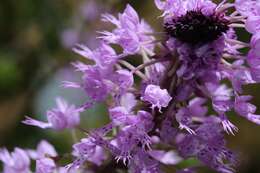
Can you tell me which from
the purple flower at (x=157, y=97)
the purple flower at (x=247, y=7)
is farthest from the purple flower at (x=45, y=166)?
the purple flower at (x=247, y=7)

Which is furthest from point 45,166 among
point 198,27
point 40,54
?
point 40,54

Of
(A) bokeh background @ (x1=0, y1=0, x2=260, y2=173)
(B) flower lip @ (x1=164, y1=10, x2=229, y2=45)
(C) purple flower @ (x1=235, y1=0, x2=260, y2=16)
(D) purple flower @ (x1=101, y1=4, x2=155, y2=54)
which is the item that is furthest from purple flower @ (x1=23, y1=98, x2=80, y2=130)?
(A) bokeh background @ (x1=0, y1=0, x2=260, y2=173)

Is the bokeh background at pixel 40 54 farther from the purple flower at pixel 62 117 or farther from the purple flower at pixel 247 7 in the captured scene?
the purple flower at pixel 247 7

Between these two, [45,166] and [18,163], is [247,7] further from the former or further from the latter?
[18,163]

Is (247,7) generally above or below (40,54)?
above

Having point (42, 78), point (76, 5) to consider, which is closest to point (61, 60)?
point (42, 78)

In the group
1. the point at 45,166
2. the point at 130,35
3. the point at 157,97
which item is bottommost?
the point at 45,166

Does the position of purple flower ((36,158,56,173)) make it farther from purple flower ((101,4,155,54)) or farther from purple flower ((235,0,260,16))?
purple flower ((235,0,260,16))
